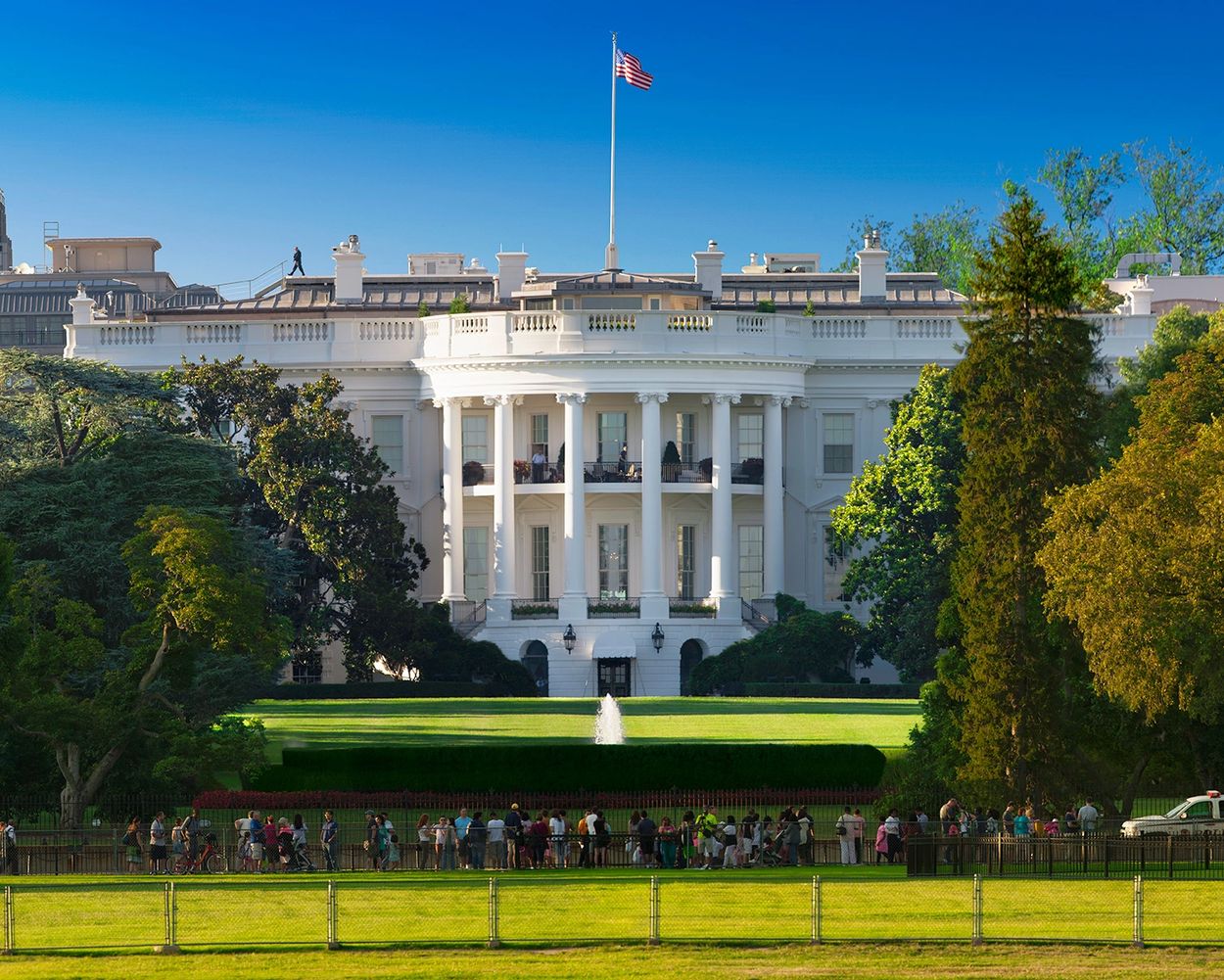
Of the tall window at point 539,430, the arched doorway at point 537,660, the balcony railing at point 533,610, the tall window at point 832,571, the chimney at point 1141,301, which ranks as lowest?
the arched doorway at point 537,660

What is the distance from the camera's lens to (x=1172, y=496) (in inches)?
2007

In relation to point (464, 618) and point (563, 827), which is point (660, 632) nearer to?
point (464, 618)

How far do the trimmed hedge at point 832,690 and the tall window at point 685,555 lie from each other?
11.8 metres

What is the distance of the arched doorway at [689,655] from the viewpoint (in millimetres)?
89438

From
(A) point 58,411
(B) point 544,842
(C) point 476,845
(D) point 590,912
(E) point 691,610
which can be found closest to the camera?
(D) point 590,912

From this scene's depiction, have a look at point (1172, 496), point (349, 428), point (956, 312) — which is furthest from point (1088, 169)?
point (1172, 496)

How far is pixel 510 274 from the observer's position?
103m

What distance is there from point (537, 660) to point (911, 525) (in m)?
13.6

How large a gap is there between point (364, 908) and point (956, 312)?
61.8 metres

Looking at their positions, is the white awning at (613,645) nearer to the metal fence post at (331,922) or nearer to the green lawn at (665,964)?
the green lawn at (665,964)

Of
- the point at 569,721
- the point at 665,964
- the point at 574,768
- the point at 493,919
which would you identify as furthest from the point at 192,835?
the point at 569,721

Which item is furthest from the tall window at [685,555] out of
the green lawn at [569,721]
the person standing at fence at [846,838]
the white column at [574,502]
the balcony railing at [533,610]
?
the person standing at fence at [846,838]

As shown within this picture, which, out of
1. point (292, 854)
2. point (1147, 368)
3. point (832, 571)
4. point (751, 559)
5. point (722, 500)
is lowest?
point (292, 854)

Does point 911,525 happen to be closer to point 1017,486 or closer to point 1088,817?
point 1017,486
